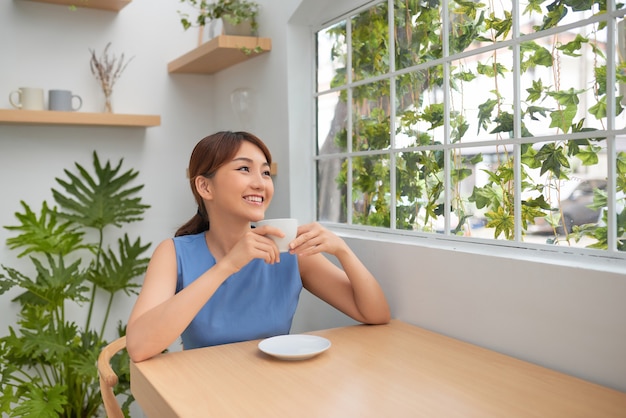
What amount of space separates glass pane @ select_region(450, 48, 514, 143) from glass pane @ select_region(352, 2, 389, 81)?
0.37m

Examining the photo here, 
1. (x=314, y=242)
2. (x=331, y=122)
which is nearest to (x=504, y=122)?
(x=314, y=242)

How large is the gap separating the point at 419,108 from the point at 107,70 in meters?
1.70

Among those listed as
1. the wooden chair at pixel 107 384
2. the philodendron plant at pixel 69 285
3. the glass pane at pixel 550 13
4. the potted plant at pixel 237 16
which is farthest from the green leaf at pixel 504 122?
the philodendron plant at pixel 69 285

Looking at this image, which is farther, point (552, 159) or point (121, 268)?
point (121, 268)

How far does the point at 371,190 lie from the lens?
7.62 feet

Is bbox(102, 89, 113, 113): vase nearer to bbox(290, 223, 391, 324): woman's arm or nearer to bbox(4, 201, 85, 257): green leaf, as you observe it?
bbox(4, 201, 85, 257): green leaf

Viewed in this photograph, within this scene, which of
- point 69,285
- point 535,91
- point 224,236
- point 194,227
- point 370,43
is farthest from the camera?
point 69,285

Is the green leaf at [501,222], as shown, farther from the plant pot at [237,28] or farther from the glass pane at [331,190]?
the plant pot at [237,28]

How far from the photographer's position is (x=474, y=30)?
1823mm

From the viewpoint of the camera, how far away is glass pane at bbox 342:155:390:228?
2248 mm

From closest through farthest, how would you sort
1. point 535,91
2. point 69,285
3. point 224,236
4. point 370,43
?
point 535,91, point 224,236, point 370,43, point 69,285

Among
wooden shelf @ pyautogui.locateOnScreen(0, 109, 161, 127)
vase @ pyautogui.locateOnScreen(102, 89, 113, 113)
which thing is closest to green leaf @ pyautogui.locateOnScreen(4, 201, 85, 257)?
wooden shelf @ pyautogui.locateOnScreen(0, 109, 161, 127)

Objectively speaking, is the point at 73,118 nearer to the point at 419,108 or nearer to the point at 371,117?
the point at 371,117

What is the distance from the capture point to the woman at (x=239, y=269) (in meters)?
1.76
